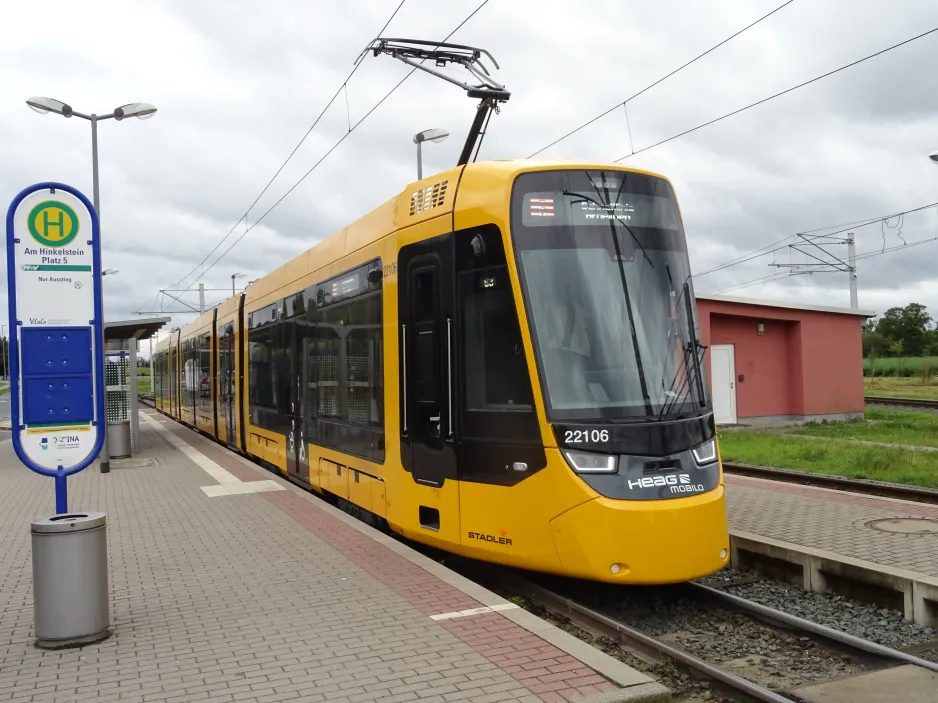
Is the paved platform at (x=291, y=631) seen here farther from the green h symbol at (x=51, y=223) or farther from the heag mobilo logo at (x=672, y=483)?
the green h symbol at (x=51, y=223)

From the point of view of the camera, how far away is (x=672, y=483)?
6.37m

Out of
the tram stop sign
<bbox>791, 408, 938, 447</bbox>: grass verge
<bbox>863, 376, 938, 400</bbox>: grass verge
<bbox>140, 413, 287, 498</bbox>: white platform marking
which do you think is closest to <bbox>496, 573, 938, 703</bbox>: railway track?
the tram stop sign

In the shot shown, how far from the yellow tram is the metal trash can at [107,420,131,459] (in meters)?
11.7

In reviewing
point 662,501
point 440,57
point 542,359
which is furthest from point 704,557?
point 440,57

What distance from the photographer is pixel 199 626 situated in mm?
5945

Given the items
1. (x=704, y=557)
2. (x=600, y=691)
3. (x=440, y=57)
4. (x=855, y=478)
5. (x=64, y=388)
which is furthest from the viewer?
(x=855, y=478)

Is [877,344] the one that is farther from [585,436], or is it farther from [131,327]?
[585,436]

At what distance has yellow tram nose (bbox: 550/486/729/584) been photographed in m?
6.09

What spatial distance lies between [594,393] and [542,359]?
0.44 meters

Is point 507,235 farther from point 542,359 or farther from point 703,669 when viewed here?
point 703,669

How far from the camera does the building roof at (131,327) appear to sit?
66.3 feet

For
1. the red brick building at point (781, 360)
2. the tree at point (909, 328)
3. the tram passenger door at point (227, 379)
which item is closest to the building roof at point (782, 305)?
the red brick building at point (781, 360)

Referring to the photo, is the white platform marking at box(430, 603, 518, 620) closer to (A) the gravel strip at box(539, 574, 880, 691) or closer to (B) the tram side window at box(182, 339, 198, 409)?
(A) the gravel strip at box(539, 574, 880, 691)

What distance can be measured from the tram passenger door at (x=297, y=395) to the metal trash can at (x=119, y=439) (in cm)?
732
